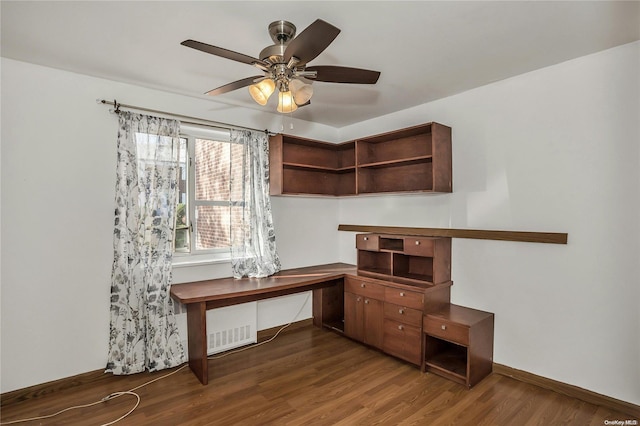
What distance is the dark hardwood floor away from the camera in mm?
2268

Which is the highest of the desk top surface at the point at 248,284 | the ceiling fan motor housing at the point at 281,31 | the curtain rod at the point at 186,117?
the ceiling fan motor housing at the point at 281,31

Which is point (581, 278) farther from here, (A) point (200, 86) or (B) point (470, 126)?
(A) point (200, 86)

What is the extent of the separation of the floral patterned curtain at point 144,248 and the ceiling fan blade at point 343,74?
1741mm

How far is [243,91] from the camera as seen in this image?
3.13 m

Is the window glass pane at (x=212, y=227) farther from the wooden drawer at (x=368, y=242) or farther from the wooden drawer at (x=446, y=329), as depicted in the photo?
the wooden drawer at (x=446, y=329)

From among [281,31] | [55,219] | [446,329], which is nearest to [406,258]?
[446,329]

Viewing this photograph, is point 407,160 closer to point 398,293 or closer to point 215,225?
point 398,293

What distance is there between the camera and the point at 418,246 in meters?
3.16

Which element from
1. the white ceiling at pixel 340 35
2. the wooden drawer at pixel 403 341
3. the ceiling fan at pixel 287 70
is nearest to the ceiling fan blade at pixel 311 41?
the ceiling fan at pixel 287 70

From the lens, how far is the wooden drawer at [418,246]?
3.08 meters

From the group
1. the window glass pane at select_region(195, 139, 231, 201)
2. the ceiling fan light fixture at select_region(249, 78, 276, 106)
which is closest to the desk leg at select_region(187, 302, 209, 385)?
the window glass pane at select_region(195, 139, 231, 201)

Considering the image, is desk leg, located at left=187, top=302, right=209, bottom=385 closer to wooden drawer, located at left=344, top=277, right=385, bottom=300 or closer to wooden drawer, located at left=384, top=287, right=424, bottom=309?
wooden drawer, located at left=344, top=277, right=385, bottom=300

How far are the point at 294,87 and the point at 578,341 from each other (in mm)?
2720

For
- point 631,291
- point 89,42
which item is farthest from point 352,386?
point 89,42
